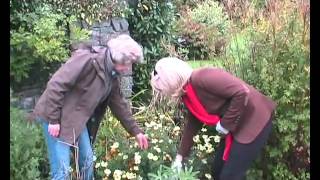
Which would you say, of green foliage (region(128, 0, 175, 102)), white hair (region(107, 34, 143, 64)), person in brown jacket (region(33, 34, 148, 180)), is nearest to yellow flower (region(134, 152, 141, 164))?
person in brown jacket (region(33, 34, 148, 180))

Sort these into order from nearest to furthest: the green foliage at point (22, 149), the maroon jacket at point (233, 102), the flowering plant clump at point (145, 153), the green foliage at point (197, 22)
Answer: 1. the green foliage at point (22, 149)
2. the maroon jacket at point (233, 102)
3. the flowering plant clump at point (145, 153)
4. the green foliage at point (197, 22)

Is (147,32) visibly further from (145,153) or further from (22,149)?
(22,149)

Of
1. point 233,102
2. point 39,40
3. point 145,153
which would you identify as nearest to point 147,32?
point 39,40

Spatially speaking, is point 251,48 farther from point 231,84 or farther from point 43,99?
point 43,99

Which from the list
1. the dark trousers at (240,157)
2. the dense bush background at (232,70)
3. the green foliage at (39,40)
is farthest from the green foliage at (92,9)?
the dark trousers at (240,157)

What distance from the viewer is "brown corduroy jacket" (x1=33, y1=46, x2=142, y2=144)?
3865 millimetres

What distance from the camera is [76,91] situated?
400 cm

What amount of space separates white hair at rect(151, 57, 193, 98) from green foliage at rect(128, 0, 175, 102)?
371 centimetres

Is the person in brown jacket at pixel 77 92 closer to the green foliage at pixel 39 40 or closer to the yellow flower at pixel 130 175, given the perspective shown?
the yellow flower at pixel 130 175

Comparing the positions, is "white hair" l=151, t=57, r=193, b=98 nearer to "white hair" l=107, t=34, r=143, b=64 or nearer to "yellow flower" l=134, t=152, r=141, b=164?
"white hair" l=107, t=34, r=143, b=64

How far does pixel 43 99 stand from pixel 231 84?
1433 millimetres

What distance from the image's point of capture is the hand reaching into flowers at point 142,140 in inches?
176

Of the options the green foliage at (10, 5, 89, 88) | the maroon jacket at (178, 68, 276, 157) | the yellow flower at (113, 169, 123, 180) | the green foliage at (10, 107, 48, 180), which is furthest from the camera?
the green foliage at (10, 5, 89, 88)
